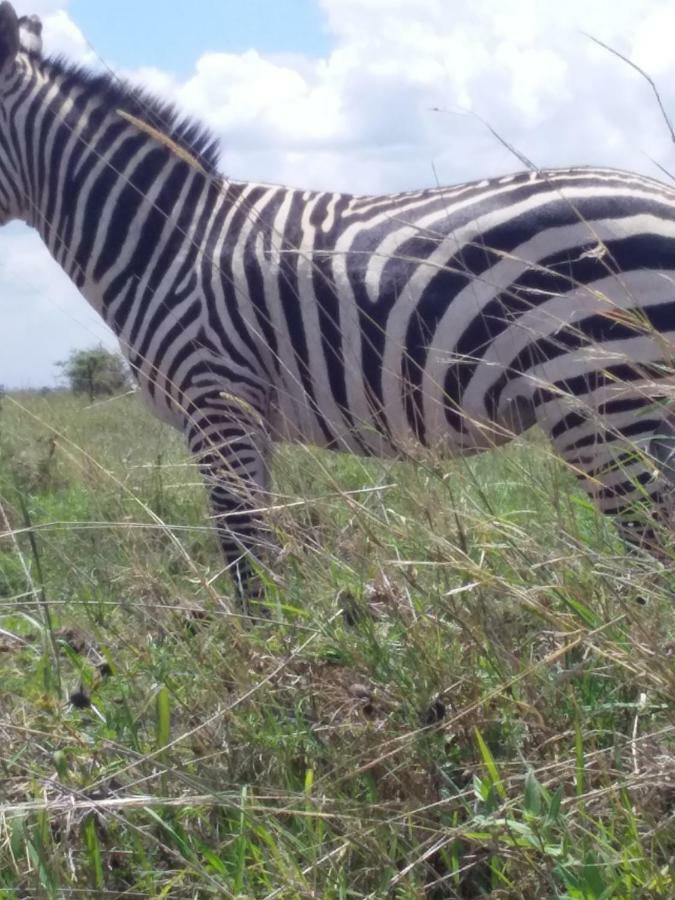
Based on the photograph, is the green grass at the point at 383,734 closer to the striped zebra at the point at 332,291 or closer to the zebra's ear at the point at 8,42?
the striped zebra at the point at 332,291

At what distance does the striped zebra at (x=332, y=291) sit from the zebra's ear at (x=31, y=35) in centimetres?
3

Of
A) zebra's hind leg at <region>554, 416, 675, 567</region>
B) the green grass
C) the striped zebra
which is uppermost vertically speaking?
the striped zebra

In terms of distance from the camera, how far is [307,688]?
2.28m

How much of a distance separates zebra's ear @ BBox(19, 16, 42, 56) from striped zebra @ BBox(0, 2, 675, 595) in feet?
0.10

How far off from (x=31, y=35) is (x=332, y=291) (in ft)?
7.04

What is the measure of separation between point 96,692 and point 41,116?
291cm

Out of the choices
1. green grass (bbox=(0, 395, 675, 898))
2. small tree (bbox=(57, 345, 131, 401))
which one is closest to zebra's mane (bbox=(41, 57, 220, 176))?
green grass (bbox=(0, 395, 675, 898))

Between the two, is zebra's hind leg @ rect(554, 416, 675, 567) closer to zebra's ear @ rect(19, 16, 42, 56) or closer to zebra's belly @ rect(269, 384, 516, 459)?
zebra's belly @ rect(269, 384, 516, 459)

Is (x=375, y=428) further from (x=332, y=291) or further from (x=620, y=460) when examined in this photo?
(x=620, y=460)

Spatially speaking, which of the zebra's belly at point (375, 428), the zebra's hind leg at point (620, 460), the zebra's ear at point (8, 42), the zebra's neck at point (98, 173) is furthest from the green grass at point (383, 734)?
the zebra's ear at point (8, 42)

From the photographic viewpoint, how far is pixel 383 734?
2.12 m

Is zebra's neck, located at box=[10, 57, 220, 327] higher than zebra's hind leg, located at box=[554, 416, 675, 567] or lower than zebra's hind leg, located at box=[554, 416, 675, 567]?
higher

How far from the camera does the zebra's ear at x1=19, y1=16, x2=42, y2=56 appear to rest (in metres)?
4.98

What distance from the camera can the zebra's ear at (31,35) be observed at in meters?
4.98
